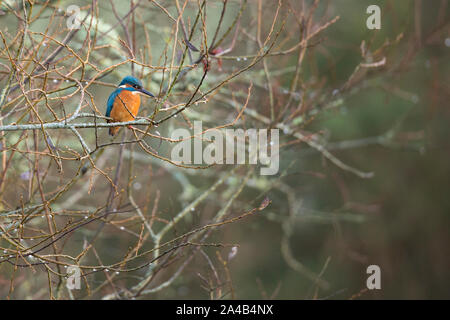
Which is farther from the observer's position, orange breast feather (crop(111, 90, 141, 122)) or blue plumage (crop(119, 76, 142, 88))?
orange breast feather (crop(111, 90, 141, 122))

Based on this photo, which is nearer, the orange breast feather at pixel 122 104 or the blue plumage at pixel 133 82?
the blue plumage at pixel 133 82

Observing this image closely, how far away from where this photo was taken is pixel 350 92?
4695 millimetres

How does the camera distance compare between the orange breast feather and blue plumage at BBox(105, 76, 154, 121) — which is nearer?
blue plumage at BBox(105, 76, 154, 121)

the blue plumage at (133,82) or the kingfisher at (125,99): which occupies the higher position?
the blue plumage at (133,82)

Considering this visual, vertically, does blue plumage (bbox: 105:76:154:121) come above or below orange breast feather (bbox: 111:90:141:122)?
above

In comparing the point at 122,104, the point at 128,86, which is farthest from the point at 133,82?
the point at 122,104

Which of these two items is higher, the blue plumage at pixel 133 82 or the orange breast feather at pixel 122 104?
the blue plumage at pixel 133 82

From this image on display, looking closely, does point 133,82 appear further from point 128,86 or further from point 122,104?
point 122,104

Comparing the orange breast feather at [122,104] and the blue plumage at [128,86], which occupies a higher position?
the blue plumage at [128,86]

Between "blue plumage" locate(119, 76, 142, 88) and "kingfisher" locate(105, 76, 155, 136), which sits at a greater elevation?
"blue plumage" locate(119, 76, 142, 88)

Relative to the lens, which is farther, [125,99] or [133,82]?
[125,99]

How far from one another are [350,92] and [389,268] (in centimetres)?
767

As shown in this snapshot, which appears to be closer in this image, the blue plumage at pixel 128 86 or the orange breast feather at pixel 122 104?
the blue plumage at pixel 128 86

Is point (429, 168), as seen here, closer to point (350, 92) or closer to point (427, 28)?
point (427, 28)
